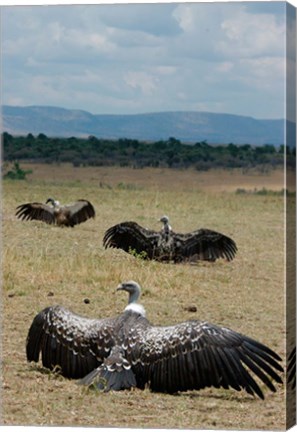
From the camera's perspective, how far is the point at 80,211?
42.7 ft

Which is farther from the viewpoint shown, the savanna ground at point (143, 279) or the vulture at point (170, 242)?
the vulture at point (170, 242)

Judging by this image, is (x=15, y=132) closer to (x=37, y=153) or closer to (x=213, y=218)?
(x=37, y=153)

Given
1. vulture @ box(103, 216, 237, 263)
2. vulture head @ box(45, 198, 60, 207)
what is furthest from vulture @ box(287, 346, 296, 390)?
vulture head @ box(45, 198, 60, 207)

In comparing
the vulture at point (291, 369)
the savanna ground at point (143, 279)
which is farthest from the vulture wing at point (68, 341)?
the vulture at point (291, 369)

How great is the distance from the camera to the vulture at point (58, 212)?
13.0 m

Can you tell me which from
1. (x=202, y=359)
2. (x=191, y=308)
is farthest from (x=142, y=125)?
(x=202, y=359)

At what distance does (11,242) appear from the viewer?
1317 cm

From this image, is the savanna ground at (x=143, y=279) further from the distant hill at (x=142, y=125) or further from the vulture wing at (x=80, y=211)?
the distant hill at (x=142, y=125)

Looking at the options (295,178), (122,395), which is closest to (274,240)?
(295,178)

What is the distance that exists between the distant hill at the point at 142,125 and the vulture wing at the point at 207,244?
0.74 meters

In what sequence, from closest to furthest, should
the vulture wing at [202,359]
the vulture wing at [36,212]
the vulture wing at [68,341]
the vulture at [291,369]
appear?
the vulture wing at [202,359] < the vulture at [291,369] < the vulture wing at [68,341] < the vulture wing at [36,212]

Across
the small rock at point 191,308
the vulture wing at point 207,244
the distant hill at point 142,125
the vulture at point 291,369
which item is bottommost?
the vulture at point 291,369

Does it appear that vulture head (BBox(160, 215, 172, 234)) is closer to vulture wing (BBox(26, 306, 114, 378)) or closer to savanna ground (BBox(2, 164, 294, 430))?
savanna ground (BBox(2, 164, 294, 430))

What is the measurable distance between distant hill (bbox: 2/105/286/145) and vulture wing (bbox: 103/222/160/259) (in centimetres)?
72
